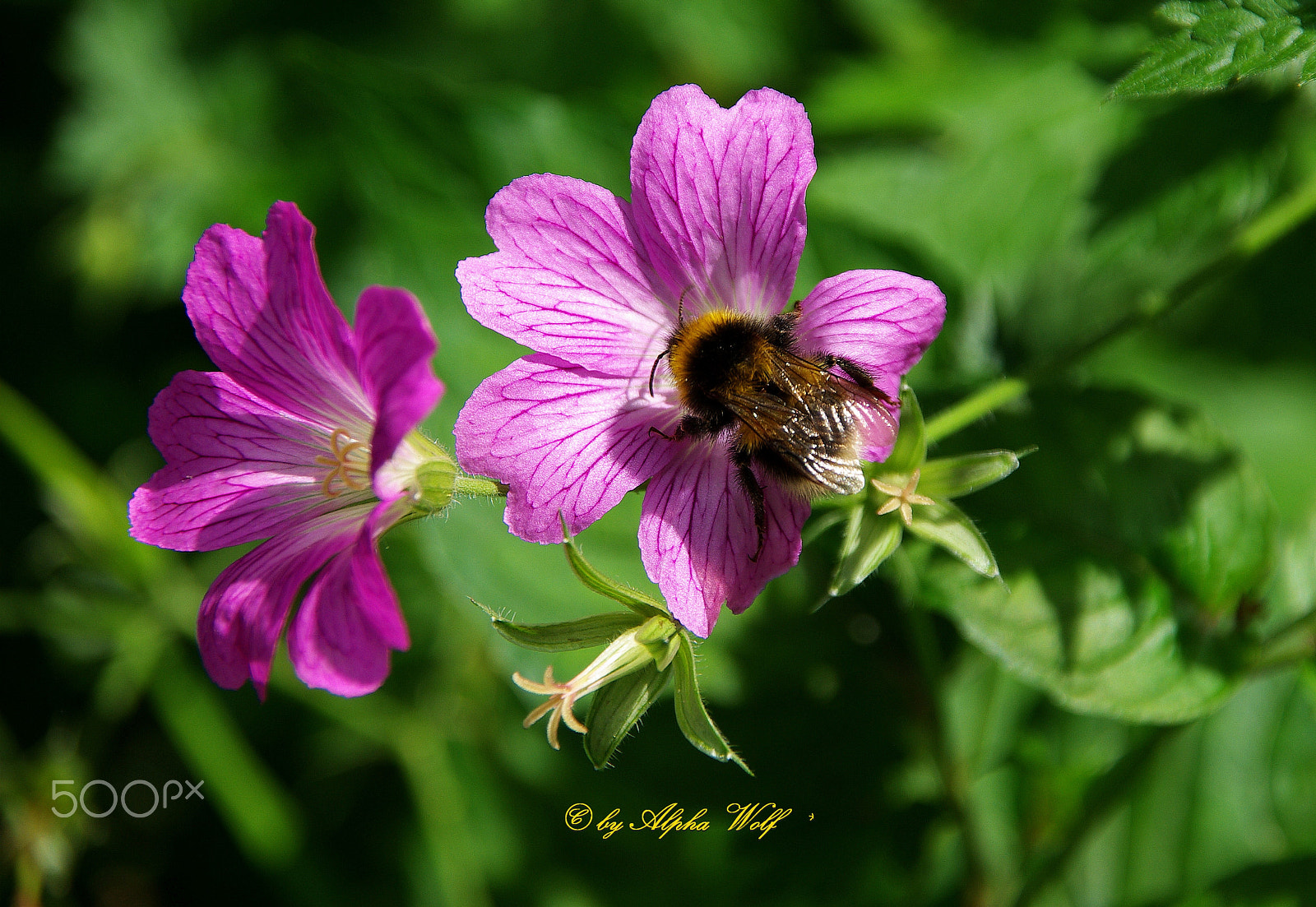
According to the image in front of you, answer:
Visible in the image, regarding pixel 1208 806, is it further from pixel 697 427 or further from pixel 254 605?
pixel 254 605

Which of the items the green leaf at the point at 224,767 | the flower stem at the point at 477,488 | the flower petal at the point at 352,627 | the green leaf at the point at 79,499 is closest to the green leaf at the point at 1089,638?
the flower stem at the point at 477,488

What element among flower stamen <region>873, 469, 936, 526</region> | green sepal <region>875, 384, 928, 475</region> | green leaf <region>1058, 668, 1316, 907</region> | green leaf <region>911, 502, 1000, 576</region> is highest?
green sepal <region>875, 384, 928, 475</region>

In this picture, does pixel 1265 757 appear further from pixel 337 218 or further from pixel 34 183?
pixel 34 183

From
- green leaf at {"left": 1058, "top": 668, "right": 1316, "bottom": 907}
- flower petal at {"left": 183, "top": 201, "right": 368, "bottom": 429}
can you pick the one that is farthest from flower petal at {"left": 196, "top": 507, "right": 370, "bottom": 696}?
green leaf at {"left": 1058, "top": 668, "right": 1316, "bottom": 907}

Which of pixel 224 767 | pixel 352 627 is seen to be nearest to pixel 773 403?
pixel 352 627

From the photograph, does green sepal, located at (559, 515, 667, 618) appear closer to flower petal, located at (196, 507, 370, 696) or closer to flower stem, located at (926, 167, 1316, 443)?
flower petal, located at (196, 507, 370, 696)

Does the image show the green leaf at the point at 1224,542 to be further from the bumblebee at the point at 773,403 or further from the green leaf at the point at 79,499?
the green leaf at the point at 79,499
